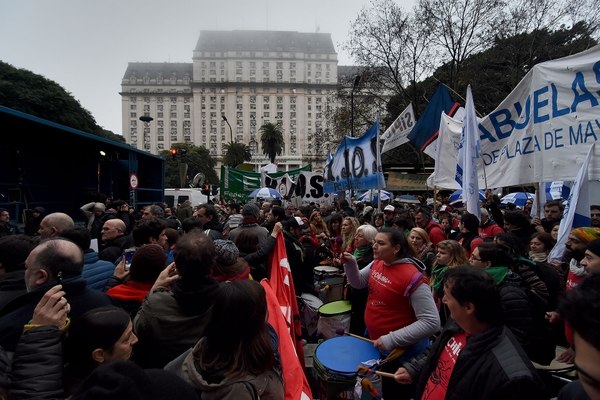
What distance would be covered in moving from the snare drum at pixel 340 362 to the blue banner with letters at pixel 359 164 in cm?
450

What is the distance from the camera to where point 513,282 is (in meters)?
2.58

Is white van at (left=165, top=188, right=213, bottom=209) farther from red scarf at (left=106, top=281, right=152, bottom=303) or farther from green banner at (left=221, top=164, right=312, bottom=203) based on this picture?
red scarf at (left=106, top=281, right=152, bottom=303)

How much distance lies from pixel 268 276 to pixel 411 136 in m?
5.53

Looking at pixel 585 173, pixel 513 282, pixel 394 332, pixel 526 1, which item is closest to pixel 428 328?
pixel 394 332

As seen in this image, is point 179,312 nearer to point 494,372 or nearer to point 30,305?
point 30,305

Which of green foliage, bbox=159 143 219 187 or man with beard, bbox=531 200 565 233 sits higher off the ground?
green foliage, bbox=159 143 219 187

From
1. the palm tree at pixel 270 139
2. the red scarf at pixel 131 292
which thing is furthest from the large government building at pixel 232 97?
the red scarf at pixel 131 292

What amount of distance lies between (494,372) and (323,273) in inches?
130

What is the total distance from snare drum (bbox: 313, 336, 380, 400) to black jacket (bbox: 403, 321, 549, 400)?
873 millimetres

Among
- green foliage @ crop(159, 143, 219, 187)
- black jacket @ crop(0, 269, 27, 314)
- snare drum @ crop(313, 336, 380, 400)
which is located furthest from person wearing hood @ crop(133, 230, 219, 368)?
green foliage @ crop(159, 143, 219, 187)

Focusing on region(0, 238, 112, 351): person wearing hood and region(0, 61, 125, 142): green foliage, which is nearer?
region(0, 238, 112, 351): person wearing hood

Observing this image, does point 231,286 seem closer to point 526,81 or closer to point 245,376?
point 245,376

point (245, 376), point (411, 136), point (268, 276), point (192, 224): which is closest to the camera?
point (245, 376)

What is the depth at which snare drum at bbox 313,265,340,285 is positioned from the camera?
4.74 meters
